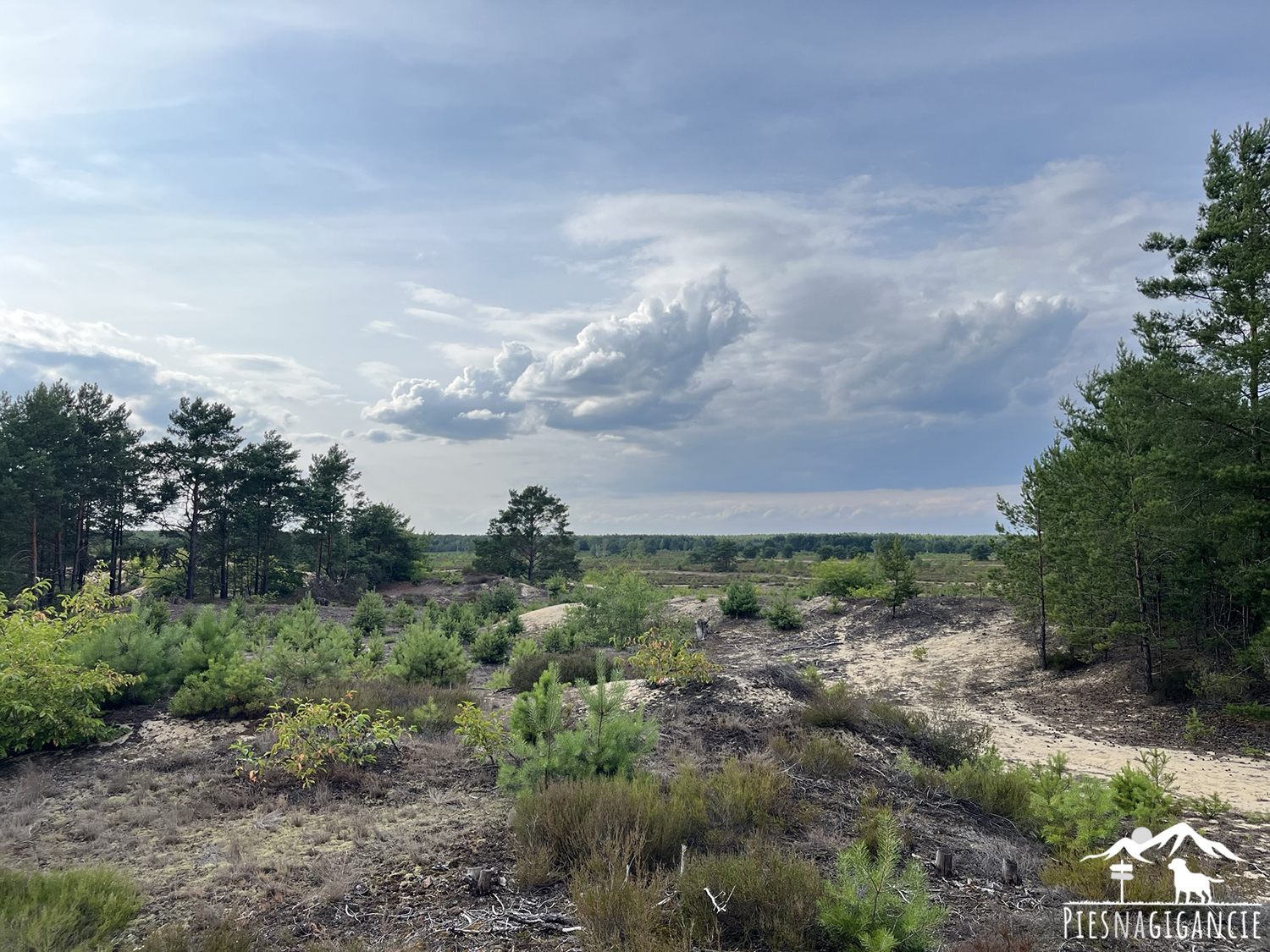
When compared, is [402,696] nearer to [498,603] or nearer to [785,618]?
[785,618]

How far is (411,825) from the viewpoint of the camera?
5707 mm

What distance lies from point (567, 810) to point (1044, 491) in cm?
1596

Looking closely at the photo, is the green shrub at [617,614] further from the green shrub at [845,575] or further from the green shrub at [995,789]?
the green shrub at [995,789]

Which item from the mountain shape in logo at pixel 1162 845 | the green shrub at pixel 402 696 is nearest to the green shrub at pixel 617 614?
the green shrub at pixel 402 696

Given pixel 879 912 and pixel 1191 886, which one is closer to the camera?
pixel 879 912

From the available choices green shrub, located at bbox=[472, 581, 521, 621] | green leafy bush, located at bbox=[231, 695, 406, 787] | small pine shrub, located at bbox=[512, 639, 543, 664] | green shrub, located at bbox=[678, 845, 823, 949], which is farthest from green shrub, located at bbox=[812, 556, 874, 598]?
green shrub, located at bbox=[678, 845, 823, 949]

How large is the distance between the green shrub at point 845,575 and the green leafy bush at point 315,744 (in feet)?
78.6

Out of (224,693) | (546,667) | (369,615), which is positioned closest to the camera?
→ (224,693)

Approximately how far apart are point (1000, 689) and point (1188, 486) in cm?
611

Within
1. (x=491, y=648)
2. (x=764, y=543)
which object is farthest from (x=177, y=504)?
(x=764, y=543)

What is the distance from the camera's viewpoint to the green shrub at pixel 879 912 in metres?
3.49

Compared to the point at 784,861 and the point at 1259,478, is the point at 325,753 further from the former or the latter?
the point at 1259,478

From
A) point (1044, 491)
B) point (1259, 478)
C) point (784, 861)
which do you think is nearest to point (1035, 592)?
point (1044, 491)

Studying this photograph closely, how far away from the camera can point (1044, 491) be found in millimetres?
16641
